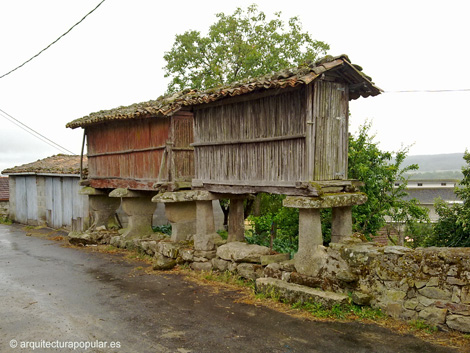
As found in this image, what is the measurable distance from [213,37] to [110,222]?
9.13 m

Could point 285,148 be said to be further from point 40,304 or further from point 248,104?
point 40,304

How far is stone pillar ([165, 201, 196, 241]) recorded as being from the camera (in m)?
10.8

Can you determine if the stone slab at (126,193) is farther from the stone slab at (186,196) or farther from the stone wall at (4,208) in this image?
the stone wall at (4,208)

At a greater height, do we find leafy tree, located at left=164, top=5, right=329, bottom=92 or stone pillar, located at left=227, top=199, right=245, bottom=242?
leafy tree, located at left=164, top=5, right=329, bottom=92

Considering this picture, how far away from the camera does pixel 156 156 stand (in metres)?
11.1

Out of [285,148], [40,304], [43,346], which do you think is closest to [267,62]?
[285,148]

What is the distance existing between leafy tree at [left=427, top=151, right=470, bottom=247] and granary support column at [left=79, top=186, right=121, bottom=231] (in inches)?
415

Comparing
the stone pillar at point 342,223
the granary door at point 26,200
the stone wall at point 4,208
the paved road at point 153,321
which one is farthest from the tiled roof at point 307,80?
the stone wall at point 4,208

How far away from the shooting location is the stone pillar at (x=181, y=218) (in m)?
10.8

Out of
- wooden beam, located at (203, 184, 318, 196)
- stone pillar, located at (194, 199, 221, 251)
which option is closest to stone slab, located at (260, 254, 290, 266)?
wooden beam, located at (203, 184, 318, 196)

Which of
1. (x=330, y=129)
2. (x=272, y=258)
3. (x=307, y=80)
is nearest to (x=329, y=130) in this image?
(x=330, y=129)

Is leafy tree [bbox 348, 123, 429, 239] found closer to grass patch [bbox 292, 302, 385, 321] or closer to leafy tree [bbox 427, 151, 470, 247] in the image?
leafy tree [bbox 427, 151, 470, 247]

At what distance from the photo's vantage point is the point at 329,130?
7.49 meters

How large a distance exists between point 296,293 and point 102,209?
982cm
